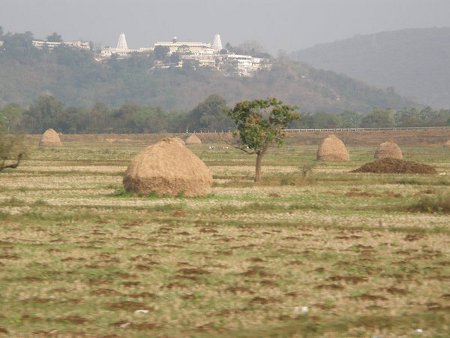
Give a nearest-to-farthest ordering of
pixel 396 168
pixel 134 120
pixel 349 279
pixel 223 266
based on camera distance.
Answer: pixel 349 279, pixel 223 266, pixel 396 168, pixel 134 120

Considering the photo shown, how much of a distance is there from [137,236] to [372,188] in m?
18.4

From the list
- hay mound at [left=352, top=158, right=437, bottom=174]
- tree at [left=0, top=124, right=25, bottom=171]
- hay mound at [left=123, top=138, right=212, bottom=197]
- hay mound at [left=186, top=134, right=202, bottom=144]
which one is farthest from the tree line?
hay mound at [left=123, top=138, right=212, bottom=197]

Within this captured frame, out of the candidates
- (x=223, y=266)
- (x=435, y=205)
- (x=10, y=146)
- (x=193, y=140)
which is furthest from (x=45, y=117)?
(x=223, y=266)

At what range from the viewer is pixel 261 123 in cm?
4453

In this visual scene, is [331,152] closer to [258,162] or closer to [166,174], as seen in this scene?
[258,162]

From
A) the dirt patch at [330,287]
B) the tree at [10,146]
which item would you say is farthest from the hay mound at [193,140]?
the dirt patch at [330,287]

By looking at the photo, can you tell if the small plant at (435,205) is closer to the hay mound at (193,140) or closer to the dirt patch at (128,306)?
the dirt patch at (128,306)

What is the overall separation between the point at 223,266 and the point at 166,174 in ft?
50.9

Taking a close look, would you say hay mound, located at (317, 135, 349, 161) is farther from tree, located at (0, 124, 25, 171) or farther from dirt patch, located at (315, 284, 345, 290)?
dirt patch, located at (315, 284, 345, 290)

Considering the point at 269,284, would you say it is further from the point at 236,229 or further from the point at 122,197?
the point at 122,197

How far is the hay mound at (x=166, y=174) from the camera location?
3347 cm

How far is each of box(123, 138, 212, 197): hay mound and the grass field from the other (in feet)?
2.33

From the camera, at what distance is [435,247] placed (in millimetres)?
21219

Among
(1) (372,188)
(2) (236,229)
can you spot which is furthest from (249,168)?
(2) (236,229)
